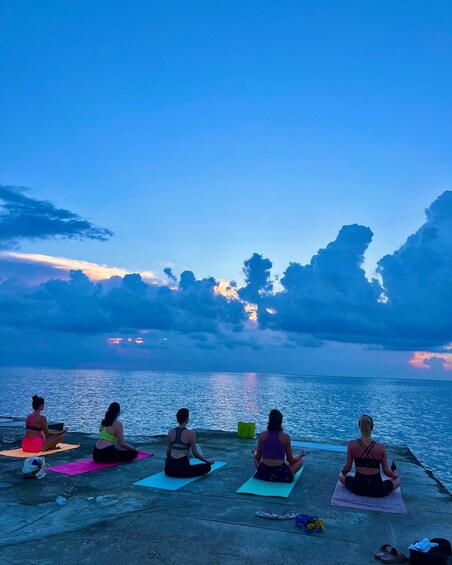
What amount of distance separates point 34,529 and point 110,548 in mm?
1642

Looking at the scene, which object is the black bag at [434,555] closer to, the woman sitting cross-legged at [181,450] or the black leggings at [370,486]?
the black leggings at [370,486]

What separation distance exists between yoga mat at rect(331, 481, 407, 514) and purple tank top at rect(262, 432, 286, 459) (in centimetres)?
143

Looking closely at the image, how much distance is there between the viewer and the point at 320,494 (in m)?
9.99

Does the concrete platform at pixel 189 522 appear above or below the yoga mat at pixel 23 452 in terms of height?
above

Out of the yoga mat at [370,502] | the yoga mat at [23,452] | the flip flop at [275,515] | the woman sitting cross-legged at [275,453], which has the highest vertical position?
the woman sitting cross-legged at [275,453]

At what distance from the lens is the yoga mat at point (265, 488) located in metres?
9.75

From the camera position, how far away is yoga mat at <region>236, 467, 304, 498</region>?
9.75 m

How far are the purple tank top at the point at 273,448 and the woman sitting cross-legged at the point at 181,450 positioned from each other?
1.66 metres

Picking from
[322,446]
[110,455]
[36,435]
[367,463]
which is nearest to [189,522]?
[367,463]

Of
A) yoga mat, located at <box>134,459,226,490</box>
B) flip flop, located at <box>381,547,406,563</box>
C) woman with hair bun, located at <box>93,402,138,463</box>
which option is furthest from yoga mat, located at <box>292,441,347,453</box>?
flip flop, located at <box>381,547,406,563</box>

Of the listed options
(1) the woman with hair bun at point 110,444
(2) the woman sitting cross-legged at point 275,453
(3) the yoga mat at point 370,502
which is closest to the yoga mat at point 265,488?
(2) the woman sitting cross-legged at point 275,453

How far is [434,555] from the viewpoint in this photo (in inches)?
246

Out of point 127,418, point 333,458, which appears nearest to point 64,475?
point 333,458

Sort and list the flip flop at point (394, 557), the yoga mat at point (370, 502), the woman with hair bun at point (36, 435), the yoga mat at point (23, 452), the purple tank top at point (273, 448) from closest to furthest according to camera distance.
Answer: the flip flop at point (394, 557) < the yoga mat at point (370, 502) < the purple tank top at point (273, 448) < the yoga mat at point (23, 452) < the woman with hair bun at point (36, 435)
